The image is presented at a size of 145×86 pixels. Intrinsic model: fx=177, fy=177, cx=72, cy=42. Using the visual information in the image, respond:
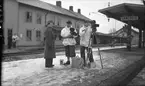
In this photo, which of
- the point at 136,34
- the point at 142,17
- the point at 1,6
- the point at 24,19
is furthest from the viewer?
the point at 136,34

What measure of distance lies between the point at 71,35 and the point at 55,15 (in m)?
28.0

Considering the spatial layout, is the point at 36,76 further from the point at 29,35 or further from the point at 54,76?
the point at 29,35

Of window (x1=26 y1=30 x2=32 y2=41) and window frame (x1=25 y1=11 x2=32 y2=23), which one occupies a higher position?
window frame (x1=25 y1=11 x2=32 y2=23)

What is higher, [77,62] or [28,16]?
[28,16]

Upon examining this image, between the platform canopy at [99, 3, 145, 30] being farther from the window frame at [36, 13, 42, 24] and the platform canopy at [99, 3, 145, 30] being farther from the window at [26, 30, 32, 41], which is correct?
the window frame at [36, 13, 42, 24]

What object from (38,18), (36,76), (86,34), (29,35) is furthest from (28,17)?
(36,76)

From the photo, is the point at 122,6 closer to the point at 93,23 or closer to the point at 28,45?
the point at 93,23

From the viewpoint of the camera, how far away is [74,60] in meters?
6.43

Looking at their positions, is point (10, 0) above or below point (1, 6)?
above

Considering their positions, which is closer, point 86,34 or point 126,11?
point 86,34

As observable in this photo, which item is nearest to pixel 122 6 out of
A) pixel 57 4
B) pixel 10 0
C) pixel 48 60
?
pixel 48 60

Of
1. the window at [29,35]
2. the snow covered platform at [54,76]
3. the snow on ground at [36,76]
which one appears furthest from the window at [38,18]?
the snow on ground at [36,76]

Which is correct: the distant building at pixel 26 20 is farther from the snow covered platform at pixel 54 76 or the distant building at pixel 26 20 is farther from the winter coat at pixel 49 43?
the snow covered platform at pixel 54 76

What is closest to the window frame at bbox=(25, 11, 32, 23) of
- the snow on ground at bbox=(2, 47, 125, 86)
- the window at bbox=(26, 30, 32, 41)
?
the window at bbox=(26, 30, 32, 41)
